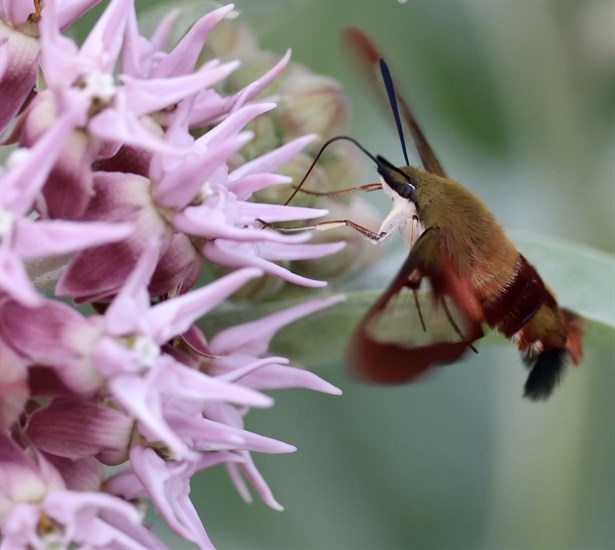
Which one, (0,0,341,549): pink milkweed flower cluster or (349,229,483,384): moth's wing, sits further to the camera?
(349,229,483,384): moth's wing

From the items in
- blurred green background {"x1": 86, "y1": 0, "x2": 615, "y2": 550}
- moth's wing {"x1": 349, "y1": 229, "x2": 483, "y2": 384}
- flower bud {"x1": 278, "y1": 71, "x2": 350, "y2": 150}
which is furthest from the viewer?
blurred green background {"x1": 86, "y1": 0, "x2": 615, "y2": 550}

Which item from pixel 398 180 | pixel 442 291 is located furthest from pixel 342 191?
pixel 442 291

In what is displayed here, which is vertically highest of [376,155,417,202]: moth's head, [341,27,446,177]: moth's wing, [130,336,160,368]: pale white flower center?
[341,27,446,177]: moth's wing

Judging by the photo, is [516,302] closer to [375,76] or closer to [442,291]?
[442,291]

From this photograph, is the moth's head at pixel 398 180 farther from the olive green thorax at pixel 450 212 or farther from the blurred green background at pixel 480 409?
the blurred green background at pixel 480 409

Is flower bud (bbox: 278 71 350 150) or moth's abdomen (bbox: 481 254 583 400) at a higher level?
flower bud (bbox: 278 71 350 150)

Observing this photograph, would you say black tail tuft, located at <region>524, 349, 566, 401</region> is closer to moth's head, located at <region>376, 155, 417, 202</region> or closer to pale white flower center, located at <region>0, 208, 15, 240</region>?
moth's head, located at <region>376, 155, 417, 202</region>

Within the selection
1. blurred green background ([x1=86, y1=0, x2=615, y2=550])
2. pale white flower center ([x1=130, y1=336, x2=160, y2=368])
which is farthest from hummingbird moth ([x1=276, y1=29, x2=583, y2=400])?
blurred green background ([x1=86, y1=0, x2=615, y2=550])
